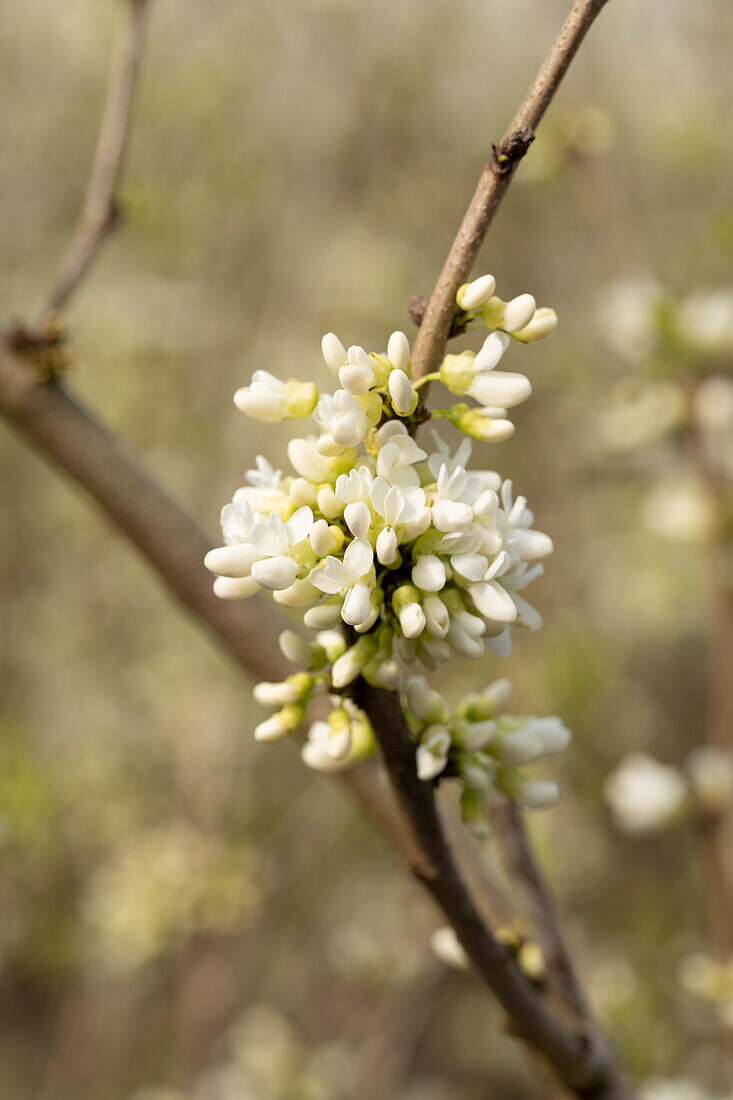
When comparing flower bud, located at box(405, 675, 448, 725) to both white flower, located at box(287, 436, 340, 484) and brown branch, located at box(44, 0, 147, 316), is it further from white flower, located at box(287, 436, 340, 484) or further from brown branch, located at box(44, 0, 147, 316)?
brown branch, located at box(44, 0, 147, 316)

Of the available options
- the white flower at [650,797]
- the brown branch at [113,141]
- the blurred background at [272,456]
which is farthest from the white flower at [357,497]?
the blurred background at [272,456]

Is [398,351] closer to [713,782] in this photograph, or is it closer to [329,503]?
[329,503]

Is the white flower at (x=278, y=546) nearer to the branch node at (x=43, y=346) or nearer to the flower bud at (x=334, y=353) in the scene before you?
the flower bud at (x=334, y=353)

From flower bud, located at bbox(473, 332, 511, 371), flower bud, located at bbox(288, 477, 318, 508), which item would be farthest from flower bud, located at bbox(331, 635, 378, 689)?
flower bud, located at bbox(473, 332, 511, 371)

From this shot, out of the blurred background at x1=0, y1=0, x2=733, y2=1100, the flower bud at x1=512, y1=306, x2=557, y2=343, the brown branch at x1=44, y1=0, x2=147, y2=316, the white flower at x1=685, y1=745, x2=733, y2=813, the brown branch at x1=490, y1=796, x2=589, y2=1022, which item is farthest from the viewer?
the blurred background at x1=0, y1=0, x2=733, y2=1100

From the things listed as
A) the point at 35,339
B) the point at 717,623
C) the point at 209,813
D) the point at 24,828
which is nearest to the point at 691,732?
the point at 209,813

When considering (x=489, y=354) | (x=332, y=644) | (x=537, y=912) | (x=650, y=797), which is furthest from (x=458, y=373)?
(x=650, y=797)
